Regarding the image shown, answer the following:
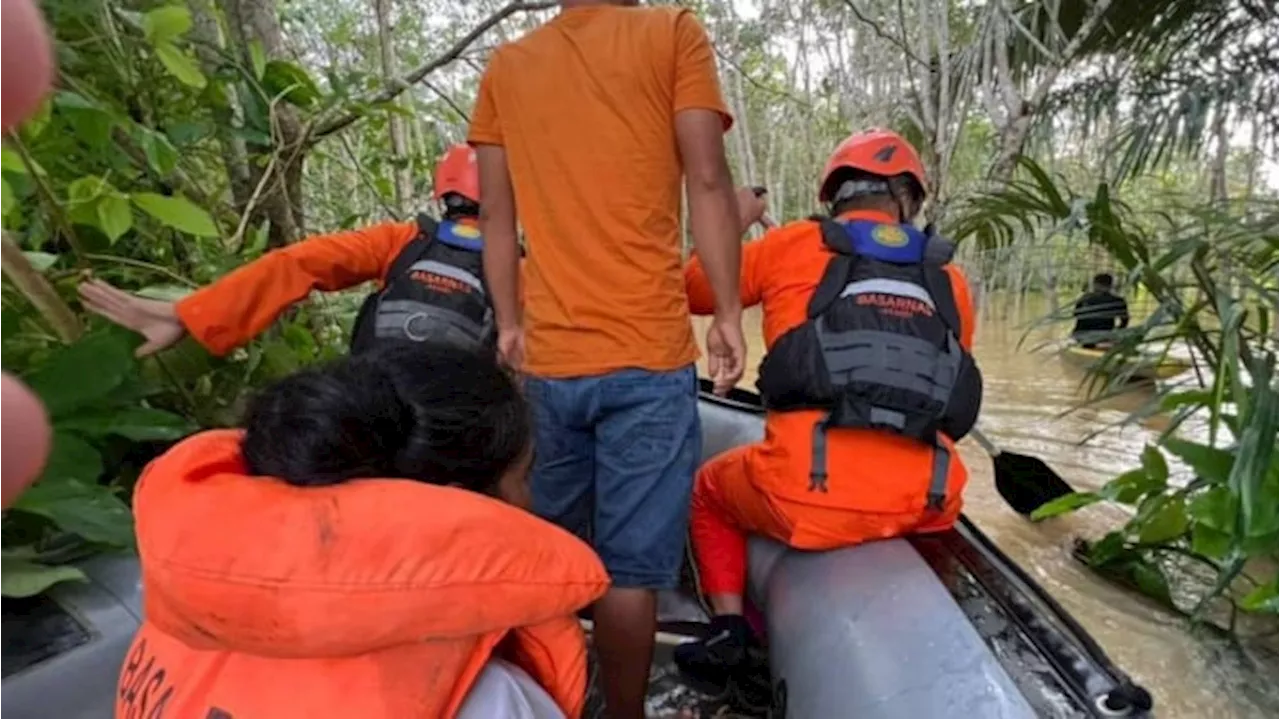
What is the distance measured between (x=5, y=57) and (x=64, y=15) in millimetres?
2075

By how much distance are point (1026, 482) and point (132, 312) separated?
2.91m

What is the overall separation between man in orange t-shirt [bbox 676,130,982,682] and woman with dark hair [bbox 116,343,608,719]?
1054 mm

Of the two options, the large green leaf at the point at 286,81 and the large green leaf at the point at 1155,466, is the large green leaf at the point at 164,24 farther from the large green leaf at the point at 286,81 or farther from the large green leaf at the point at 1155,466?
the large green leaf at the point at 1155,466

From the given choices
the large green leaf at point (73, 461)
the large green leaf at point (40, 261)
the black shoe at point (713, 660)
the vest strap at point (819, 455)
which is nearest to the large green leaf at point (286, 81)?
the large green leaf at point (40, 261)

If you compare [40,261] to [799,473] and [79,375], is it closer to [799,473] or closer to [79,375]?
[79,375]

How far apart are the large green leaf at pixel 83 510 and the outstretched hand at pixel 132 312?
0.44m

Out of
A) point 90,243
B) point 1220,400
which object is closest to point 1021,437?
point 1220,400

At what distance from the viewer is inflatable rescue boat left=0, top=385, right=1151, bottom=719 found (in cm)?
142

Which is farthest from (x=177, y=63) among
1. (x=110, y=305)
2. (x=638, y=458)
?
(x=638, y=458)

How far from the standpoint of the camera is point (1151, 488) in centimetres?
316

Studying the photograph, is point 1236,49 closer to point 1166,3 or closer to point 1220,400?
point 1166,3

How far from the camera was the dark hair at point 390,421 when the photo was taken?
1023 mm

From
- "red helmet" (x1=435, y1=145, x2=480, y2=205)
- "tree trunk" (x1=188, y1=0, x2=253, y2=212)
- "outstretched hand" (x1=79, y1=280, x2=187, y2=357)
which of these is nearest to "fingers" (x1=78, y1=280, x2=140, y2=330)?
"outstretched hand" (x1=79, y1=280, x2=187, y2=357)

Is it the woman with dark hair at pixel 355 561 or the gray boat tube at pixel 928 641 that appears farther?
the gray boat tube at pixel 928 641
